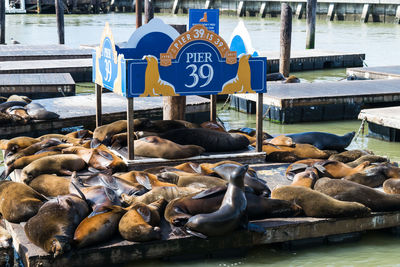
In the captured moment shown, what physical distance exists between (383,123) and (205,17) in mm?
3695

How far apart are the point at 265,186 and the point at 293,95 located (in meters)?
6.25

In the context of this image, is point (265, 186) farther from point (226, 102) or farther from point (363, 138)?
point (226, 102)

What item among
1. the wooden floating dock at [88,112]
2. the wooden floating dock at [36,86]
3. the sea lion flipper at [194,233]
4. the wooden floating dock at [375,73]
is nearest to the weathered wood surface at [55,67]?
the wooden floating dock at [36,86]

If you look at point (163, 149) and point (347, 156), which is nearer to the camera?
point (163, 149)

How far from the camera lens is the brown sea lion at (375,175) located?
6.23m

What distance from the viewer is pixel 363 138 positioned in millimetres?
10922

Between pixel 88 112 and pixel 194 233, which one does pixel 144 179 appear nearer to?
pixel 194 233

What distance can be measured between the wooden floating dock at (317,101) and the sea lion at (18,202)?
6.75 m

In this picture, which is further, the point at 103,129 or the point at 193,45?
the point at 103,129

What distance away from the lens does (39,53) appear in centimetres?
1884

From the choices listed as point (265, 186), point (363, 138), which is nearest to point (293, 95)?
point (363, 138)

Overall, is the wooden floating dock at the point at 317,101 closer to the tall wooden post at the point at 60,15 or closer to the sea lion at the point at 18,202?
the sea lion at the point at 18,202

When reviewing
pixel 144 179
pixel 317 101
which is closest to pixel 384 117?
pixel 317 101

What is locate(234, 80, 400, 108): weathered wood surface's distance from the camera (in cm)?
1179
